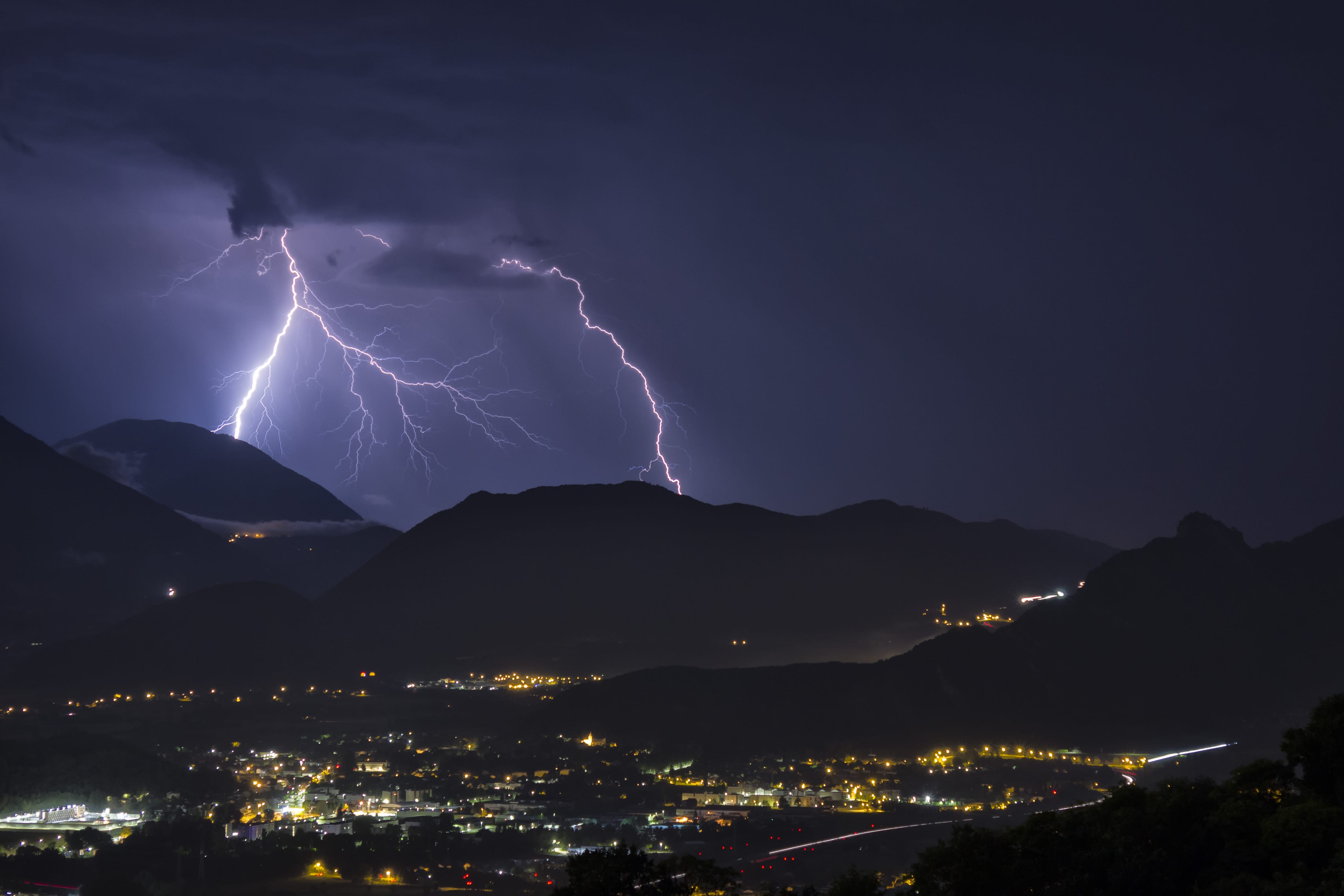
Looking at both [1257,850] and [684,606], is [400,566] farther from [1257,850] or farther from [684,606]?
[1257,850]

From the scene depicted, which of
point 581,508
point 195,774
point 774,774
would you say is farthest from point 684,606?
point 195,774

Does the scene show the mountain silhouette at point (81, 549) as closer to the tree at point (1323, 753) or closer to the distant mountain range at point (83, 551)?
the distant mountain range at point (83, 551)

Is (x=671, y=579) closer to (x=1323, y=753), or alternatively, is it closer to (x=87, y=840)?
(x=87, y=840)

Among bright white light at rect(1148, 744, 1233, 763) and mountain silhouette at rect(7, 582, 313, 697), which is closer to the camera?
bright white light at rect(1148, 744, 1233, 763)

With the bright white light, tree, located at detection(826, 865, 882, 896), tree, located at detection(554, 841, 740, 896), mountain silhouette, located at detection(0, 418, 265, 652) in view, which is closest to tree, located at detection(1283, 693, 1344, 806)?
tree, located at detection(826, 865, 882, 896)

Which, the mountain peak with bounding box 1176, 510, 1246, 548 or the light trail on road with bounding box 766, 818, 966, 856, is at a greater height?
the mountain peak with bounding box 1176, 510, 1246, 548

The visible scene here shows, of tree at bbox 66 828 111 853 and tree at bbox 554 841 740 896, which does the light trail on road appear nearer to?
tree at bbox 554 841 740 896

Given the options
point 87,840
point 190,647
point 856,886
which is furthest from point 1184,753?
point 190,647
